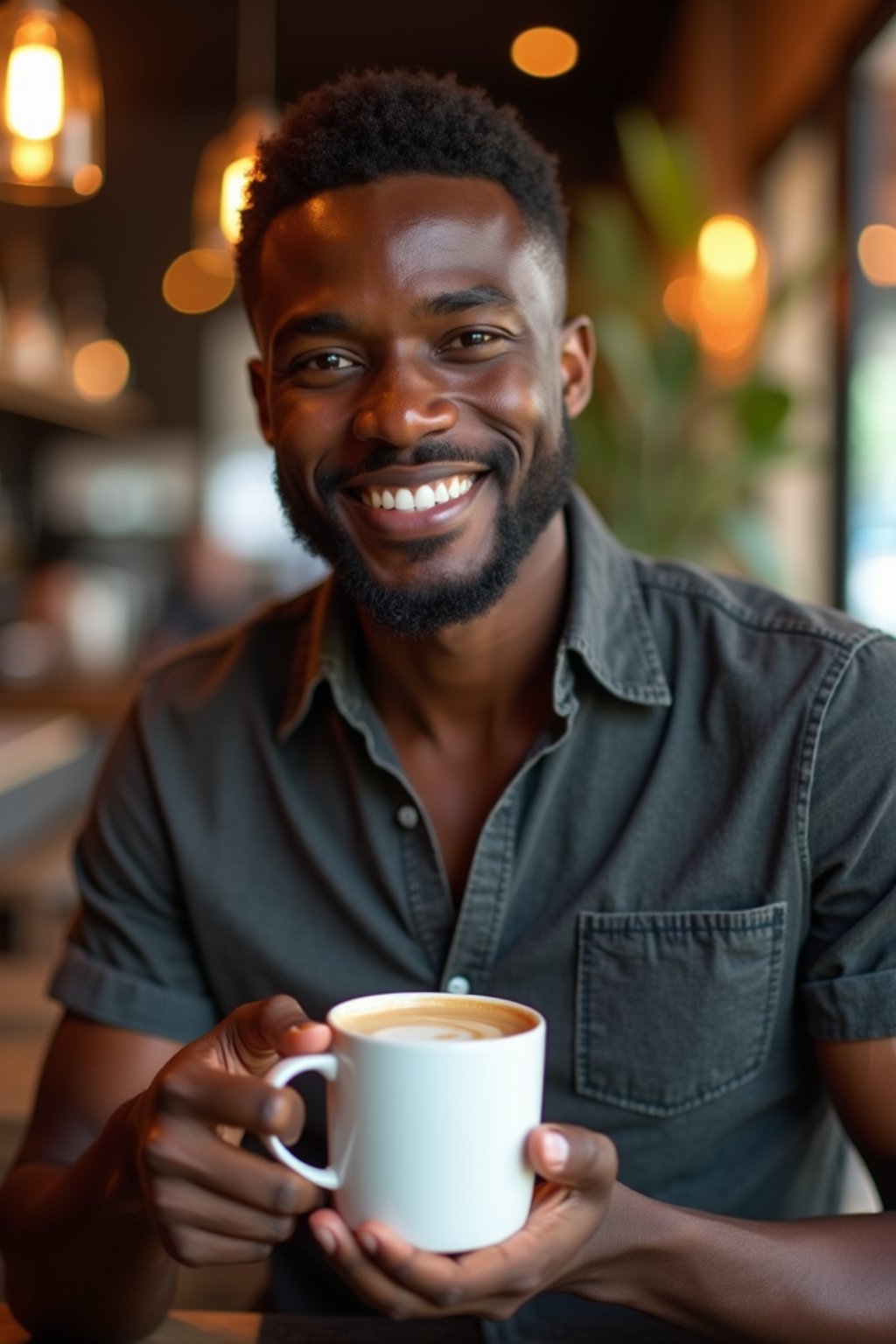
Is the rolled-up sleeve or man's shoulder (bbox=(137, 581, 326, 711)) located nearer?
the rolled-up sleeve

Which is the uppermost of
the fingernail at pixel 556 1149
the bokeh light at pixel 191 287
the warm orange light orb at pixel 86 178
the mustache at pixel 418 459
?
the bokeh light at pixel 191 287

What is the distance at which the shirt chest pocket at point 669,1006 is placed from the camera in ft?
3.78

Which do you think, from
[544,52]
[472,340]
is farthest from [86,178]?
[544,52]

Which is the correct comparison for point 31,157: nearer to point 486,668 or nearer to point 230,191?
point 230,191

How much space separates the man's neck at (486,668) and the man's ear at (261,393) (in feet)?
0.64

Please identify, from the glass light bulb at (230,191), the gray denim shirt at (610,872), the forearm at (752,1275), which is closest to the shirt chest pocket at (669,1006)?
the gray denim shirt at (610,872)

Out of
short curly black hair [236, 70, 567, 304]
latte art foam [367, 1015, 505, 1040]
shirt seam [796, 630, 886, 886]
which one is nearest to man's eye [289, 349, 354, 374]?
short curly black hair [236, 70, 567, 304]

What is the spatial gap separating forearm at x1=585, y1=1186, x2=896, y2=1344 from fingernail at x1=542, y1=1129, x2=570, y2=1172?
6.0 inches

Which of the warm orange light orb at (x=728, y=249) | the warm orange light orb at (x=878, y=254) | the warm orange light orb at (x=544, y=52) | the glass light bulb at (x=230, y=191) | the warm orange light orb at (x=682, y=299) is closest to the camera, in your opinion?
the glass light bulb at (x=230, y=191)

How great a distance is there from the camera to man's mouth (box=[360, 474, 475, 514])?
1.17m

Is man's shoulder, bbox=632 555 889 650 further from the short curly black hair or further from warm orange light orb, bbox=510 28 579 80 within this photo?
warm orange light orb, bbox=510 28 579 80

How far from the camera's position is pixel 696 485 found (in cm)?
366

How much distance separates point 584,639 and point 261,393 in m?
0.38

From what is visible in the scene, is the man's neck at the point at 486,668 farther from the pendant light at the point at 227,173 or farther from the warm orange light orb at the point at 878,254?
the warm orange light orb at the point at 878,254
